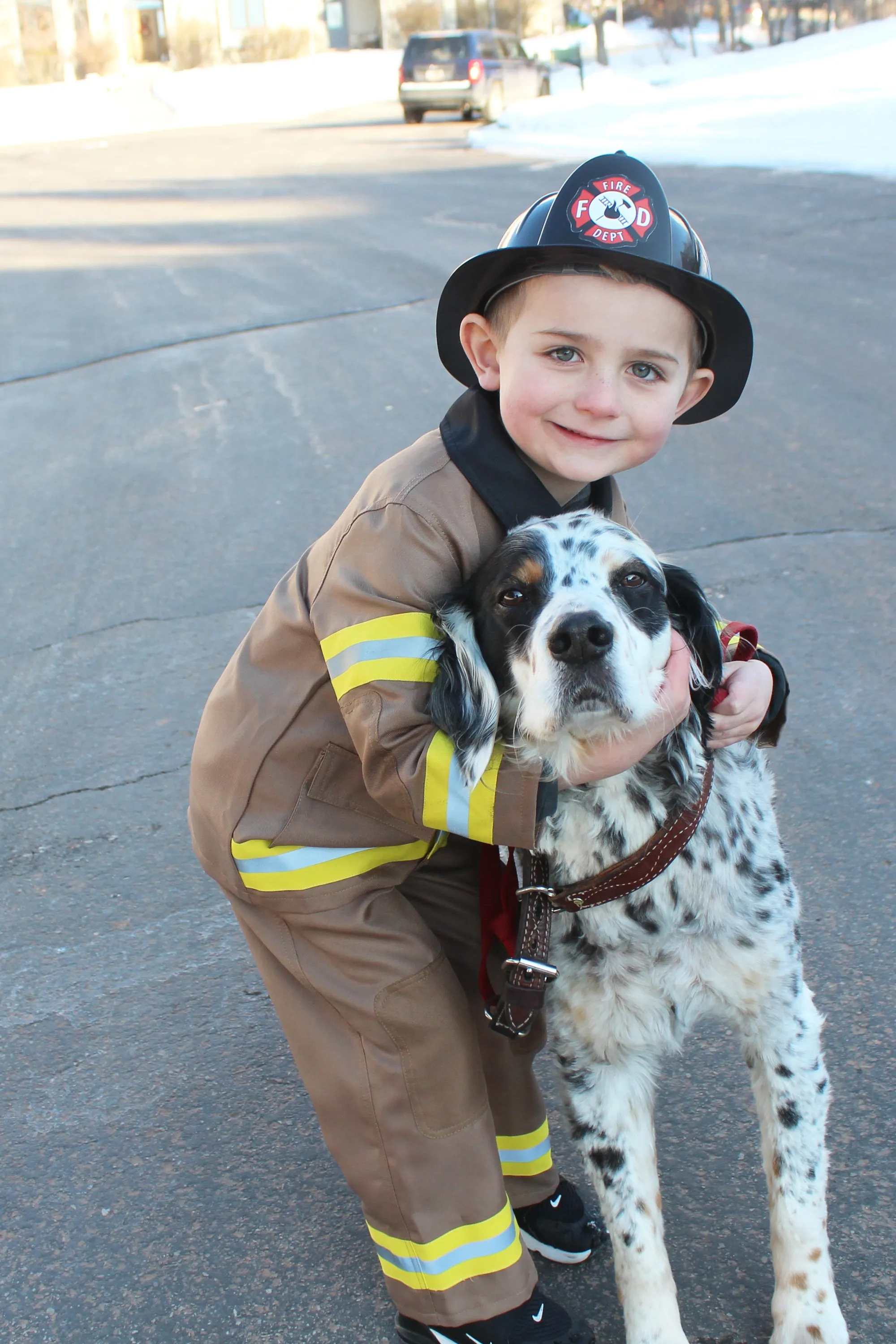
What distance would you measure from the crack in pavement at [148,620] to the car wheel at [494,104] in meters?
26.1

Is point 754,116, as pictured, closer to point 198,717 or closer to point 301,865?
point 198,717

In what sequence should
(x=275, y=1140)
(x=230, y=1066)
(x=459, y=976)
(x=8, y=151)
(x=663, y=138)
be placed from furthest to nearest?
(x=8, y=151)
(x=663, y=138)
(x=230, y=1066)
(x=275, y=1140)
(x=459, y=976)

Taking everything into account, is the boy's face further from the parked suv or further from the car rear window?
the car rear window

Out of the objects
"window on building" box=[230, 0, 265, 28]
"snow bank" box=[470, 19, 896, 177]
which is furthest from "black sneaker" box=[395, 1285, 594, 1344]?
"window on building" box=[230, 0, 265, 28]

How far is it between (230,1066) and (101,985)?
52 centimetres

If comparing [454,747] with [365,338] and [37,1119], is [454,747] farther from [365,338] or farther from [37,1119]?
[365,338]

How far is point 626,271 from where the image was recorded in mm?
2205

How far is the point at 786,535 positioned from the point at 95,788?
319 centimetres

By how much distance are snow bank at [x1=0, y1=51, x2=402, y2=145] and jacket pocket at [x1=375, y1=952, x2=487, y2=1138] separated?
33424 millimetres

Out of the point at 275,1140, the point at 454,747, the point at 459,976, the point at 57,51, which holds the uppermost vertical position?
the point at 57,51

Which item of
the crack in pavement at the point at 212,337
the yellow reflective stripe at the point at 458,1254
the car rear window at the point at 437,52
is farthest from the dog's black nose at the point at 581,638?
the car rear window at the point at 437,52

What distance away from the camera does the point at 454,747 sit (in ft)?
6.80

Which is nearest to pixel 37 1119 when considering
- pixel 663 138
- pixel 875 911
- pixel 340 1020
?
pixel 340 1020

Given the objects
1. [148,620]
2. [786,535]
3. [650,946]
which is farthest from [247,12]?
[650,946]
